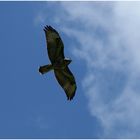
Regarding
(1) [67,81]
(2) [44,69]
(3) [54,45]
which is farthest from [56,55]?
(1) [67,81]

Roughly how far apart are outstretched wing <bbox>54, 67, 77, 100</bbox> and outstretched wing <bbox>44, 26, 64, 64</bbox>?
2.86ft

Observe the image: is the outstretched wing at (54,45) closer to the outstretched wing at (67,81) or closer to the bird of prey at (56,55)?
the bird of prey at (56,55)

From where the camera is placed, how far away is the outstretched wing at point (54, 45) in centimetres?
3198

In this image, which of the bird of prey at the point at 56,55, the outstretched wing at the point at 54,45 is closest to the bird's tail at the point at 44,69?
the bird of prey at the point at 56,55

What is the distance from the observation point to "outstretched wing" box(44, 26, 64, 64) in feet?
105

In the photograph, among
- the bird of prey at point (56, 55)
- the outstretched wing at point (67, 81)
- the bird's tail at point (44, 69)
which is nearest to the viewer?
the bird's tail at point (44, 69)

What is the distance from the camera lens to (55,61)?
31875 millimetres

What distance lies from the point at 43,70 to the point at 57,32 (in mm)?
2102

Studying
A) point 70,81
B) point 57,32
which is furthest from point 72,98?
point 57,32

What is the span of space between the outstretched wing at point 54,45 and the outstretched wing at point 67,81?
34.3 inches

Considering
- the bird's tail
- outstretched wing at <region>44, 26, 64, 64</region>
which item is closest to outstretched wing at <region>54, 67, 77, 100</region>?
outstretched wing at <region>44, 26, 64, 64</region>

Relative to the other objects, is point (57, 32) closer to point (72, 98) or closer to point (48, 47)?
point (48, 47)

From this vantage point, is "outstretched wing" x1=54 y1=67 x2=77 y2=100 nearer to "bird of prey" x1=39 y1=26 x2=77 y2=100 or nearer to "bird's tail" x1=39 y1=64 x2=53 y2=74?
"bird of prey" x1=39 y1=26 x2=77 y2=100

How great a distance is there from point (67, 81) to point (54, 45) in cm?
200
